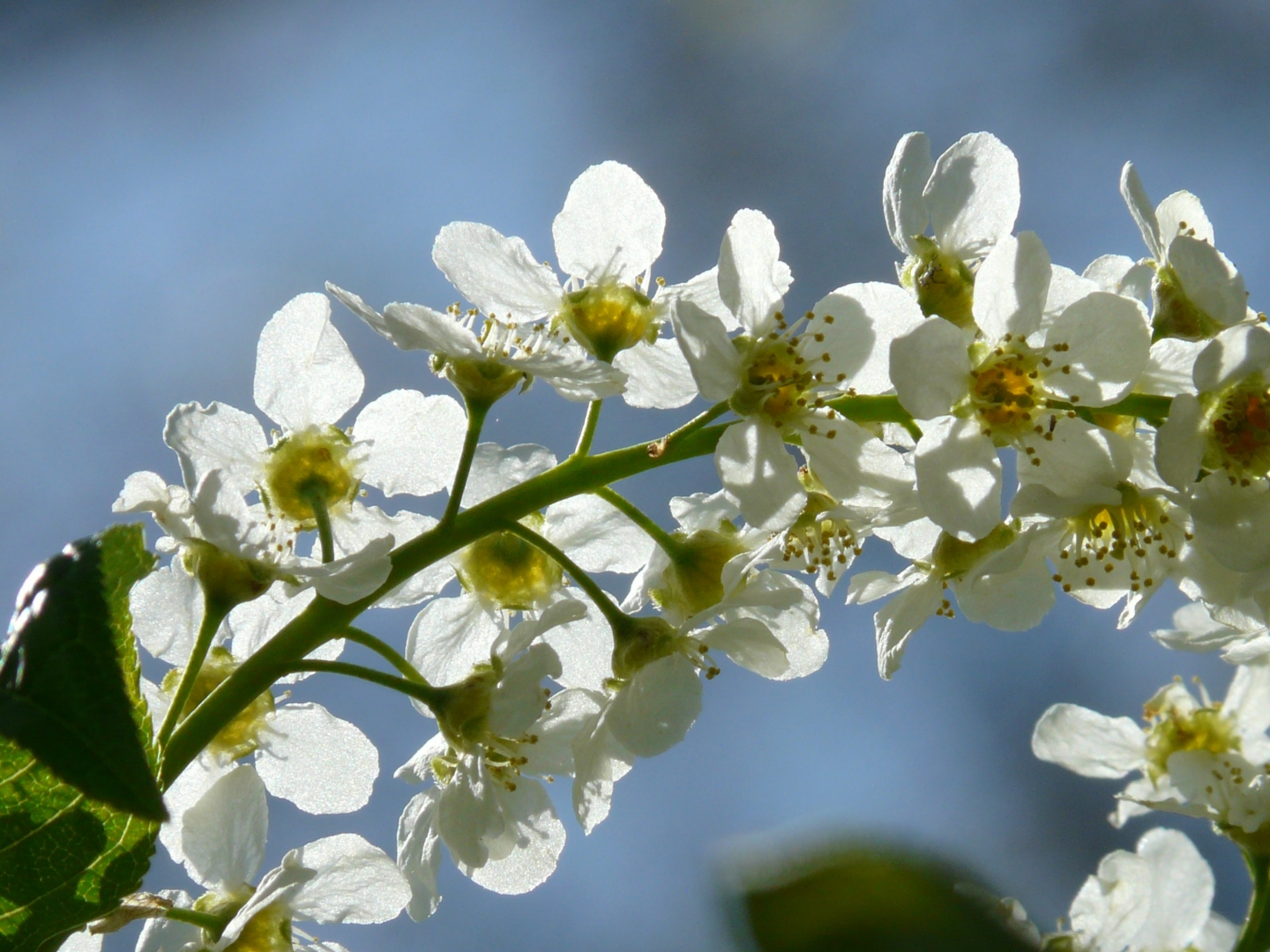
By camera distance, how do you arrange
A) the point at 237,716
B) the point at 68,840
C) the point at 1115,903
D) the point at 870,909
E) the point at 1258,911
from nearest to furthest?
the point at 870,909 → the point at 68,840 → the point at 237,716 → the point at 1258,911 → the point at 1115,903

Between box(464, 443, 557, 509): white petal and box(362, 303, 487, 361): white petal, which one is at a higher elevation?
box(362, 303, 487, 361): white petal

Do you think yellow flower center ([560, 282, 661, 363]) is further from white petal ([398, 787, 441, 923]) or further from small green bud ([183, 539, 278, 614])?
white petal ([398, 787, 441, 923])

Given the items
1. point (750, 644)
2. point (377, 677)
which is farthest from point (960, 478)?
point (377, 677)

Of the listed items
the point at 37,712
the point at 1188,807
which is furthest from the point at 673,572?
the point at 1188,807

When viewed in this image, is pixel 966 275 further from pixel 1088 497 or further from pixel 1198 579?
pixel 1198 579

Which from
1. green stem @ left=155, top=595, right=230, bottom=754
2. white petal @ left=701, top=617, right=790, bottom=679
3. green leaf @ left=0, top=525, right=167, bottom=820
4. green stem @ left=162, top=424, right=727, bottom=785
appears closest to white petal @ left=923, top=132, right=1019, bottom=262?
green stem @ left=162, top=424, right=727, bottom=785

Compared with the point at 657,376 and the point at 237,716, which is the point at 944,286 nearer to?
the point at 657,376

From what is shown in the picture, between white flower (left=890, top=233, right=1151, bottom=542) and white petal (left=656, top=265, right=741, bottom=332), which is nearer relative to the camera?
white flower (left=890, top=233, right=1151, bottom=542)
